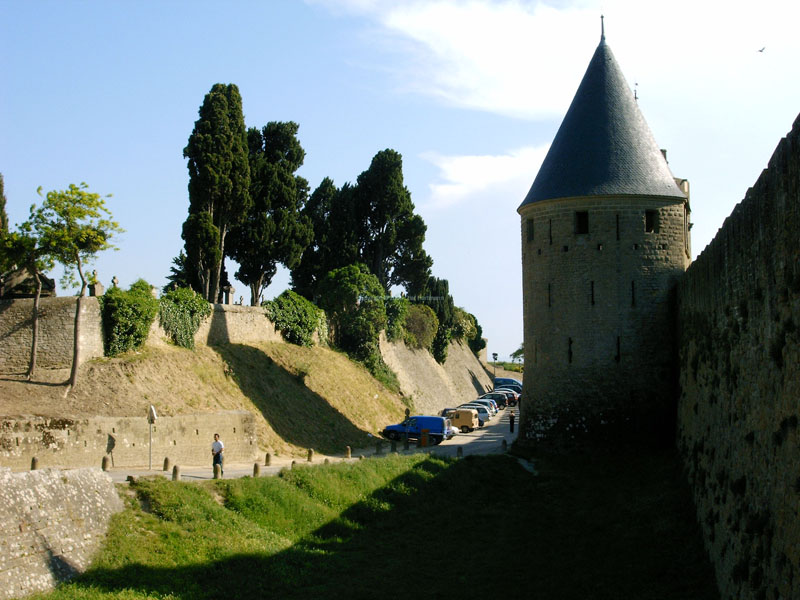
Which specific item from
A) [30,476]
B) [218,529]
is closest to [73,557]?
[30,476]

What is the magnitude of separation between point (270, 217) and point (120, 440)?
2067 centimetres

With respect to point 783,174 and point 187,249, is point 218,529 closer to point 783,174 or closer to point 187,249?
point 783,174

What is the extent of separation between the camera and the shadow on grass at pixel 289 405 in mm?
32750

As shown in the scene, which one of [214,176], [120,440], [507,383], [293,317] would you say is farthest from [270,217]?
[507,383]

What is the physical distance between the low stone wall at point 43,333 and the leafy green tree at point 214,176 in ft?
29.7

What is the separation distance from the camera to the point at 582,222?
2667 cm

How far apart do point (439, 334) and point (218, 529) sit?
144ft

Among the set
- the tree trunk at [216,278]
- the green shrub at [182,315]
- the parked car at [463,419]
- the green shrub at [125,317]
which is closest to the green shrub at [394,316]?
the parked car at [463,419]

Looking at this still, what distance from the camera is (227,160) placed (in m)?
36.0

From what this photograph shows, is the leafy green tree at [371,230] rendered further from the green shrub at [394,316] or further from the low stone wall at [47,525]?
the low stone wall at [47,525]

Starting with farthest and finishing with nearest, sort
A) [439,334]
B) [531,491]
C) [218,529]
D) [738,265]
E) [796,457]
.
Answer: [439,334] < [531,491] < [218,529] < [738,265] < [796,457]

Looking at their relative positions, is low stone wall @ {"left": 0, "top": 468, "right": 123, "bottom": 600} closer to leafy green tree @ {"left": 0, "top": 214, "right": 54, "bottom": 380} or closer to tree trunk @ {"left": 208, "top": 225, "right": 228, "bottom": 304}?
leafy green tree @ {"left": 0, "top": 214, "right": 54, "bottom": 380}

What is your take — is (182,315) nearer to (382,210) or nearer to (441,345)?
(382,210)

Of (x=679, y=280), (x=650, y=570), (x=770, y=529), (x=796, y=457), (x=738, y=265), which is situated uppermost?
(x=679, y=280)
